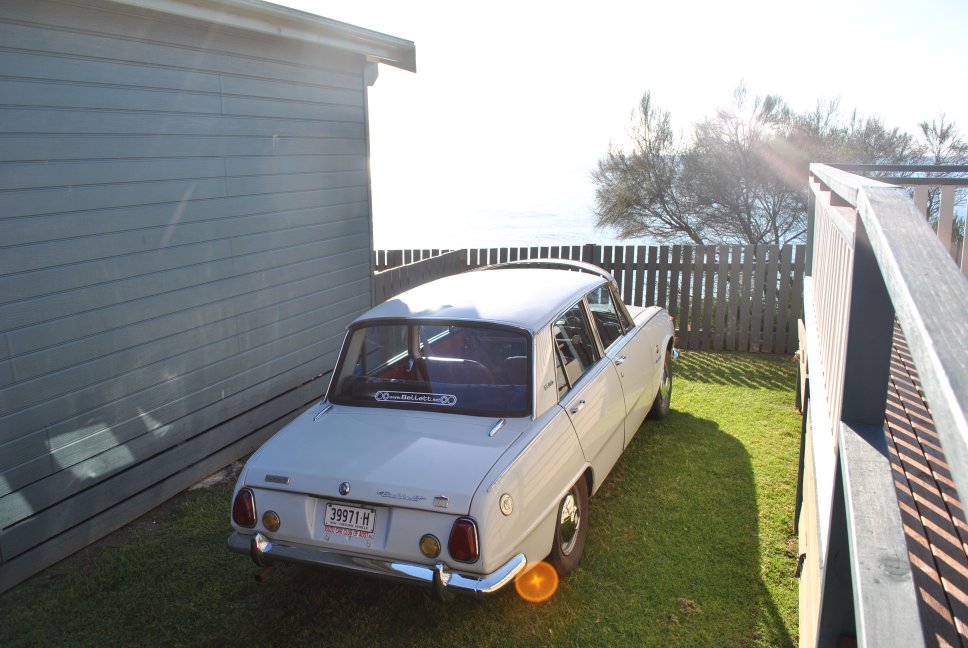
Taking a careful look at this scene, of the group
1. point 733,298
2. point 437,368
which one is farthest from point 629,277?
point 437,368

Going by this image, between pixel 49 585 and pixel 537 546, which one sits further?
pixel 49 585

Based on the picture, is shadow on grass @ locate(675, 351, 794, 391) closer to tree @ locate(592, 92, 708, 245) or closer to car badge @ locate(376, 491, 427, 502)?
car badge @ locate(376, 491, 427, 502)

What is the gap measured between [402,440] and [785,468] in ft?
12.1

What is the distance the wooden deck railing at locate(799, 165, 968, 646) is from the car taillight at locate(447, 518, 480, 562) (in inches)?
61.2

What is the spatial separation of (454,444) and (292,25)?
431cm

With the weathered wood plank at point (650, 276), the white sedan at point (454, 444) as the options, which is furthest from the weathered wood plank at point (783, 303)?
the white sedan at point (454, 444)

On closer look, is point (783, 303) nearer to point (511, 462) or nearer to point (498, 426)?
point (498, 426)

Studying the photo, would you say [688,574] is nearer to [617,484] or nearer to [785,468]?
[617,484]

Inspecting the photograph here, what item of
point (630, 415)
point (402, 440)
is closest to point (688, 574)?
point (630, 415)

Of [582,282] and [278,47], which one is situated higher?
[278,47]

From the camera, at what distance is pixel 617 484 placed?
6.02m

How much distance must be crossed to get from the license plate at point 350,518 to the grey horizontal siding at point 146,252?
86.8 inches

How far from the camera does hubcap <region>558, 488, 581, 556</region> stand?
458 cm

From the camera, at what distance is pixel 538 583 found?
14.9 feet
